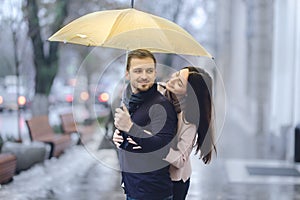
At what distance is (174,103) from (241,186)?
5.54 metres

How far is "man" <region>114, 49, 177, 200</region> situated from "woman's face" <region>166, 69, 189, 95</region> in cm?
14

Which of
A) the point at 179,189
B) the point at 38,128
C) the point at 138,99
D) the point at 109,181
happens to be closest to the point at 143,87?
the point at 138,99

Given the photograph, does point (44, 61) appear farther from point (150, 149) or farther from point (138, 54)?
point (150, 149)

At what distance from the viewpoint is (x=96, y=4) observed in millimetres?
15164

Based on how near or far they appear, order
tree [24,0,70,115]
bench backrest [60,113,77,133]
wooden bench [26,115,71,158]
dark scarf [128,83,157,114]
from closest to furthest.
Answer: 1. dark scarf [128,83,157,114]
2. wooden bench [26,115,71,158]
3. bench backrest [60,113,77,133]
4. tree [24,0,70,115]

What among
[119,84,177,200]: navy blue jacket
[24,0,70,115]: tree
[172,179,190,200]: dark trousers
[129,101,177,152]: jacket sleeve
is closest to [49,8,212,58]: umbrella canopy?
[119,84,177,200]: navy blue jacket

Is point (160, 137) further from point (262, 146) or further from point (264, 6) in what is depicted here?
point (264, 6)

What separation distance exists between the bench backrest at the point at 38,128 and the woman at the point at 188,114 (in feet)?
23.5

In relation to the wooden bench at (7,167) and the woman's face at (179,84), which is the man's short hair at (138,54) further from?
the wooden bench at (7,167)

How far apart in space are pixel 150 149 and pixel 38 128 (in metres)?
8.04

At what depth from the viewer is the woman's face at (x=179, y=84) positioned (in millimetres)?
3883

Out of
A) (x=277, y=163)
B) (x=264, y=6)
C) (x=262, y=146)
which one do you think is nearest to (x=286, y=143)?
(x=277, y=163)

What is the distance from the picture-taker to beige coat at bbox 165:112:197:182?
3768mm

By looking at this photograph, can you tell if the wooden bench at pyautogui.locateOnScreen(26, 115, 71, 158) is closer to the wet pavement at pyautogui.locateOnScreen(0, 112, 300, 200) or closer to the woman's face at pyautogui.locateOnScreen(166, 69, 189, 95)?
the wet pavement at pyautogui.locateOnScreen(0, 112, 300, 200)
